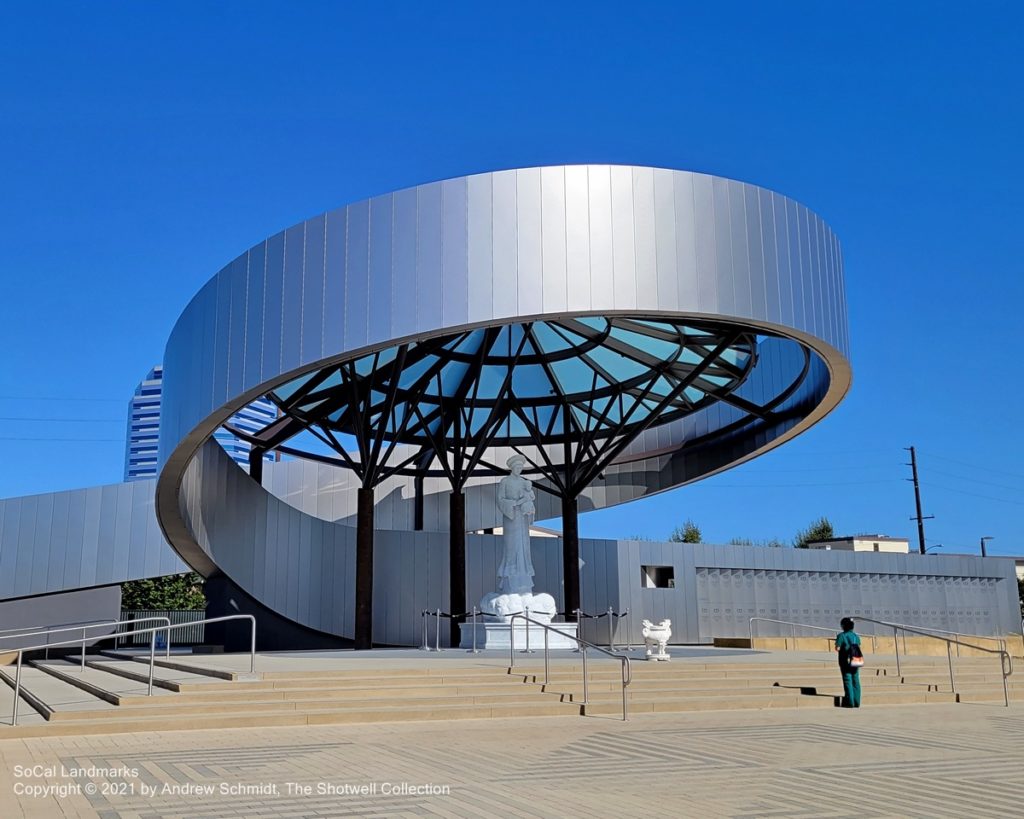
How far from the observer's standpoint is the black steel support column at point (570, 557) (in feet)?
116

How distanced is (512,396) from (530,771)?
2607 cm

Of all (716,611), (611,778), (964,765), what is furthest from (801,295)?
(716,611)

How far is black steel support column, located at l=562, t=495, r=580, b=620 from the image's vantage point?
35500 mm

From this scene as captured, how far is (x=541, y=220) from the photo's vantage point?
71.7ft

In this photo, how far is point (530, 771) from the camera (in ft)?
34.1

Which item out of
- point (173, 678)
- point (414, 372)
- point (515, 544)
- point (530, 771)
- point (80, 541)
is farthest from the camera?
point (80, 541)

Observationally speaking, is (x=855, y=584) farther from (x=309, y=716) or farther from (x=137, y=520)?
(x=309, y=716)

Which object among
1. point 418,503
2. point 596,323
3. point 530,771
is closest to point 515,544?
point 596,323

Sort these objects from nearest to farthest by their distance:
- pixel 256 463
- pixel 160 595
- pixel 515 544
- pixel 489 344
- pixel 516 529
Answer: pixel 515 544 → pixel 516 529 → pixel 489 344 → pixel 256 463 → pixel 160 595

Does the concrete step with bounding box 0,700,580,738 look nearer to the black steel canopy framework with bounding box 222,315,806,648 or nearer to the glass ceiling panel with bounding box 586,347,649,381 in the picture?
the black steel canopy framework with bounding box 222,315,806,648

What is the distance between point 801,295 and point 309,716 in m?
14.6

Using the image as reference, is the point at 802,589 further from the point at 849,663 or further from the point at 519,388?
the point at 849,663

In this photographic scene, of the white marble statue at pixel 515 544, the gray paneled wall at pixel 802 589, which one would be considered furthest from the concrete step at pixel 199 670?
the gray paneled wall at pixel 802 589

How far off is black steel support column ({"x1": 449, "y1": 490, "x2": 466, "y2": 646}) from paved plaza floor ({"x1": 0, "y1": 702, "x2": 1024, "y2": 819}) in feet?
64.4
